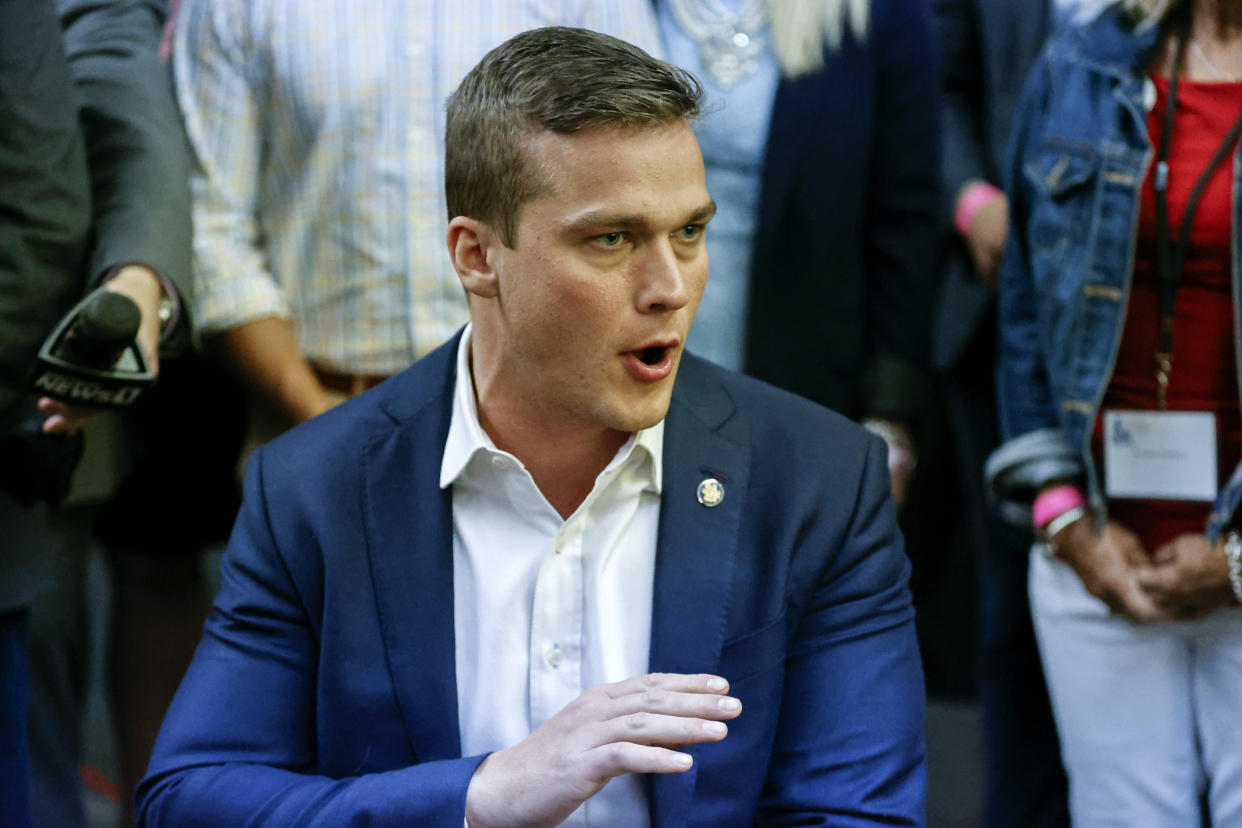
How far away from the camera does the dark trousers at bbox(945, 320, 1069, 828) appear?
9.82 ft

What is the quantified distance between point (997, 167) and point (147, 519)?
210cm

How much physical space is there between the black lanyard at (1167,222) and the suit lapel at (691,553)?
3.05 ft

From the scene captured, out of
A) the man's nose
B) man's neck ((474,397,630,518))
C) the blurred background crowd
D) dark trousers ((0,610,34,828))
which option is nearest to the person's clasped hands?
the blurred background crowd

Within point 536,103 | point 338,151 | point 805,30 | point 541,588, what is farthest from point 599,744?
point 805,30

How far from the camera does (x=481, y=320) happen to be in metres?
2.04

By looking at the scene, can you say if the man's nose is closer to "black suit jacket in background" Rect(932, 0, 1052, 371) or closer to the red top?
the red top

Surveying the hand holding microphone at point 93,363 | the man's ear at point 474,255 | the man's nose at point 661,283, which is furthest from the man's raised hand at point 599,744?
the hand holding microphone at point 93,363

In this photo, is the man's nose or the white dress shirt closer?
the man's nose

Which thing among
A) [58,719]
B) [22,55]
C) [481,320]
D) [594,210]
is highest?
[22,55]

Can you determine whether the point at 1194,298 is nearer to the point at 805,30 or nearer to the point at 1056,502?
the point at 1056,502

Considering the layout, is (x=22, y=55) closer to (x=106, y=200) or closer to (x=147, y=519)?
(x=106, y=200)

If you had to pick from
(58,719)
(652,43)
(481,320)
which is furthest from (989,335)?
(58,719)

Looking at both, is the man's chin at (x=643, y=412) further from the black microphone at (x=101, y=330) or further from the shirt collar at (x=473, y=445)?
the black microphone at (x=101, y=330)

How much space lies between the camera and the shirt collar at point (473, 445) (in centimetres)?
201
